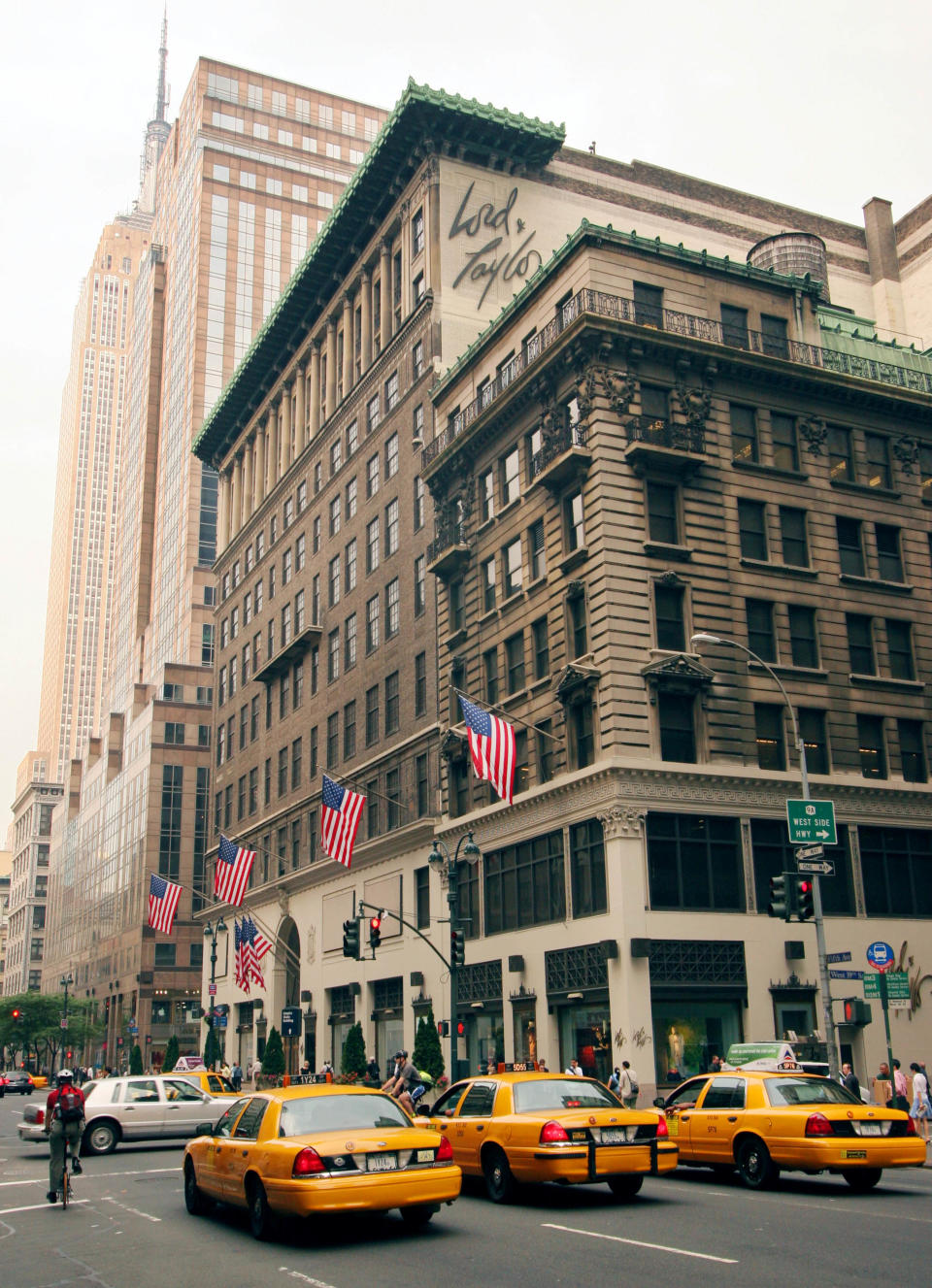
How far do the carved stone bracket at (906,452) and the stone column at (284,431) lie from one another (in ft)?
131

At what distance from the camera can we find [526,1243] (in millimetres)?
13289

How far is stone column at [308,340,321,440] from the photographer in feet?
234

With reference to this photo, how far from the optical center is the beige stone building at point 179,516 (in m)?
113

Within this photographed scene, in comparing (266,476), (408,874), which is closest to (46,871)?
(266,476)

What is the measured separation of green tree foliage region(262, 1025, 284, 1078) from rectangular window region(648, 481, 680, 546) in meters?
30.2

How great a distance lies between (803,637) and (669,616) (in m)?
5.11

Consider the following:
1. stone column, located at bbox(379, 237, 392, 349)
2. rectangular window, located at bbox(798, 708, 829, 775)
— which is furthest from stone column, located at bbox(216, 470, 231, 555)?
rectangular window, located at bbox(798, 708, 829, 775)

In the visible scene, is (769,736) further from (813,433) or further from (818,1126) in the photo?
(818,1126)

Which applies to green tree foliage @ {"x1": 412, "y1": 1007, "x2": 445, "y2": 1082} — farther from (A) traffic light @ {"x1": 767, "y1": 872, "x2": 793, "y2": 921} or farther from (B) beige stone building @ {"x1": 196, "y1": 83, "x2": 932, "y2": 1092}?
(A) traffic light @ {"x1": 767, "y1": 872, "x2": 793, "y2": 921}

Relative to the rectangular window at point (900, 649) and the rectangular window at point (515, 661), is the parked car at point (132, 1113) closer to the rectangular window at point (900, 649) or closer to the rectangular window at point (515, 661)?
the rectangular window at point (515, 661)

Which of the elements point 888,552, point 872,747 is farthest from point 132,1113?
point 888,552

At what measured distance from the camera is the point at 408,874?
51531mm

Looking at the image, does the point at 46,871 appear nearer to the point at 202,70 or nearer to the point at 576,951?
the point at 202,70

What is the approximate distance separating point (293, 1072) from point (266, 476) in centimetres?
3574
